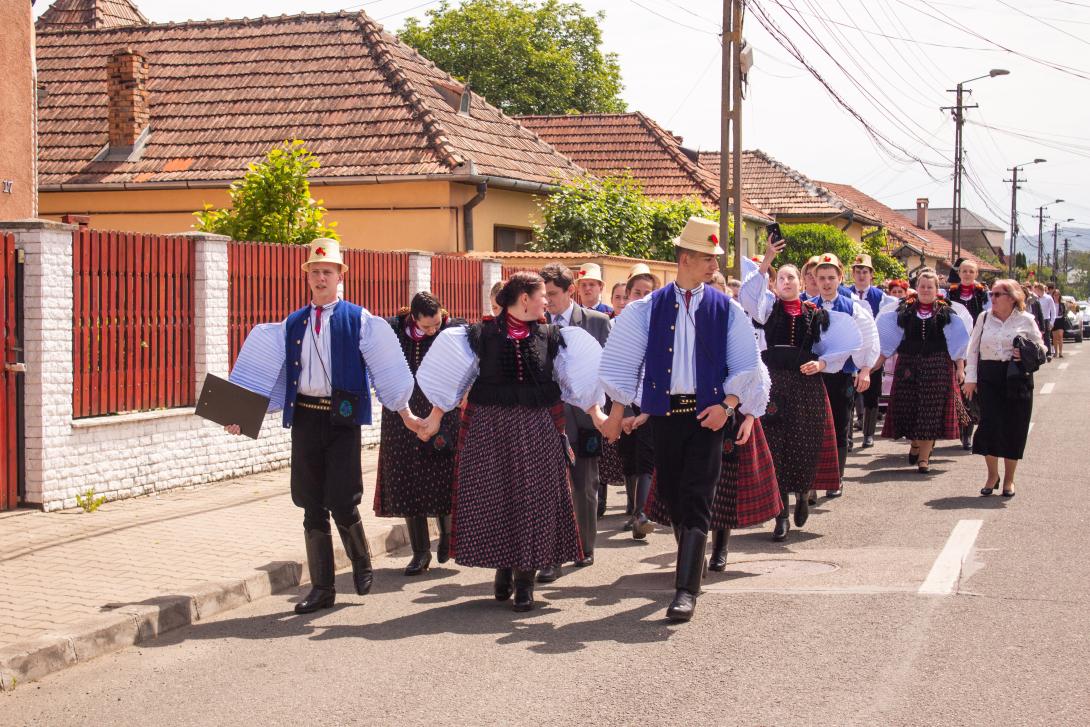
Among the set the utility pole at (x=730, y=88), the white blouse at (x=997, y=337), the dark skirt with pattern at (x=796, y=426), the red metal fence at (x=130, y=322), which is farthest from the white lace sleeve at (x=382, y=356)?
the utility pole at (x=730, y=88)

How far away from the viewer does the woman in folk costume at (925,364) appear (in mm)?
13039

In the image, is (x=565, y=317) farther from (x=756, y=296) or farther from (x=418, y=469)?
(x=418, y=469)

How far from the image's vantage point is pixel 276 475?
12.2 metres

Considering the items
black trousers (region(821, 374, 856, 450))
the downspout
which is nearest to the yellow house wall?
the downspout

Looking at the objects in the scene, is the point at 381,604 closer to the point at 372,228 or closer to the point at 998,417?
the point at 998,417

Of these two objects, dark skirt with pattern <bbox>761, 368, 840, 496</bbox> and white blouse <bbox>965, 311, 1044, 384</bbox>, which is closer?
dark skirt with pattern <bbox>761, 368, 840, 496</bbox>

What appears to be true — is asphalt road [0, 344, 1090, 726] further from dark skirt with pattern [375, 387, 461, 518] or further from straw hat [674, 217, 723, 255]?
→ straw hat [674, 217, 723, 255]

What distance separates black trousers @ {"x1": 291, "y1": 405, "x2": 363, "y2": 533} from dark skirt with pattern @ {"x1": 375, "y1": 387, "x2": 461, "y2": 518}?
0.94m

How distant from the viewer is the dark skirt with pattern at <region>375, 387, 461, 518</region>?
27.3 feet

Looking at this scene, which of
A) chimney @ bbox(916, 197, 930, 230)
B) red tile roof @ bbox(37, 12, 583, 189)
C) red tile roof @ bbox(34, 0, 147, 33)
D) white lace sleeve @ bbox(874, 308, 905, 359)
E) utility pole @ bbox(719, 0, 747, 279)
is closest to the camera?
white lace sleeve @ bbox(874, 308, 905, 359)

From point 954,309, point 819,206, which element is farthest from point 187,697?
point 819,206

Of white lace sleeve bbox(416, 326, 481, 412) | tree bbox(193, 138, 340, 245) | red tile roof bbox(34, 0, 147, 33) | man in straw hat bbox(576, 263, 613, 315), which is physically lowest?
white lace sleeve bbox(416, 326, 481, 412)

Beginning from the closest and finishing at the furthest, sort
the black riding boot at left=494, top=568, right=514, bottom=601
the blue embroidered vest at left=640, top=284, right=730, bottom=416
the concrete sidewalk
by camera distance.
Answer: the concrete sidewalk, the blue embroidered vest at left=640, top=284, right=730, bottom=416, the black riding boot at left=494, top=568, right=514, bottom=601

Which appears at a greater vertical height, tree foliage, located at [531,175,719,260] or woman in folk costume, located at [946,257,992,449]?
tree foliage, located at [531,175,719,260]
